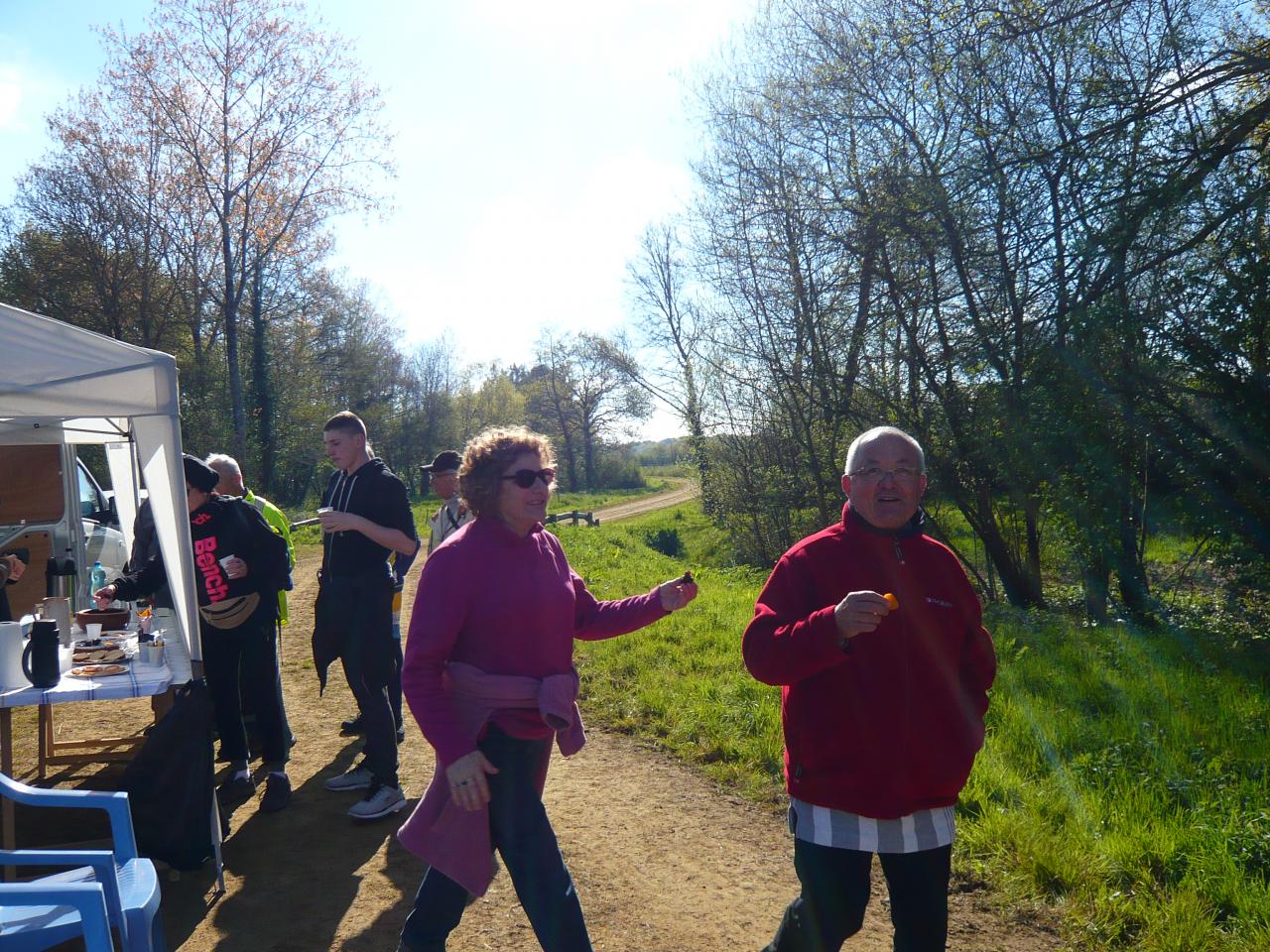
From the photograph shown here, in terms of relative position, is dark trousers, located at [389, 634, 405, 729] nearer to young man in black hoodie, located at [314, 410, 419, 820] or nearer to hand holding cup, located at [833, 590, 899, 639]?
young man in black hoodie, located at [314, 410, 419, 820]

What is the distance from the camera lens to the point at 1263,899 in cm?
329

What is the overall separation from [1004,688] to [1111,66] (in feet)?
23.6

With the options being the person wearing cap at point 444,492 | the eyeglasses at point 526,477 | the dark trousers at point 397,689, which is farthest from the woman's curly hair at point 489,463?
the person wearing cap at point 444,492

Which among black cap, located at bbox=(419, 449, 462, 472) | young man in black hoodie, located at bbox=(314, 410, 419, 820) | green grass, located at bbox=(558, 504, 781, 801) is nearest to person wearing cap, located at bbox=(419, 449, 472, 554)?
black cap, located at bbox=(419, 449, 462, 472)

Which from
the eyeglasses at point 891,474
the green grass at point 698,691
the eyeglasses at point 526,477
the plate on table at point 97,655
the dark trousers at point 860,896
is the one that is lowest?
the green grass at point 698,691

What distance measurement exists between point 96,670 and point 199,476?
1.24 meters

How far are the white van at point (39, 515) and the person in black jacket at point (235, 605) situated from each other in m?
3.95

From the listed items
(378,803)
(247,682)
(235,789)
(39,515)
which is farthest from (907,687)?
(39,515)

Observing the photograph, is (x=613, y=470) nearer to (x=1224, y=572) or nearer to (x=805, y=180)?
(x=805, y=180)

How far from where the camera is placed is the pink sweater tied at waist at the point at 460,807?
2.52 m

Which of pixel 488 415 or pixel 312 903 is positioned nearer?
pixel 312 903

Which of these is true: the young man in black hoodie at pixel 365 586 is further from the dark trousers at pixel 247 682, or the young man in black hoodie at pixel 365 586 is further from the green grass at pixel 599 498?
the green grass at pixel 599 498

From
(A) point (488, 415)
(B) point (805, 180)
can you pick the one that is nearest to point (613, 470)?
(A) point (488, 415)

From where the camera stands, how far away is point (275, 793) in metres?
4.86
